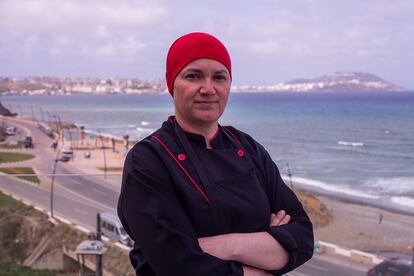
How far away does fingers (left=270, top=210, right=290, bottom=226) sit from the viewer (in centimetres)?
142

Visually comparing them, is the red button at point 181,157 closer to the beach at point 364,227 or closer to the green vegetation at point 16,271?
the green vegetation at point 16,271

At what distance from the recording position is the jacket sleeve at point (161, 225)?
1.18 m

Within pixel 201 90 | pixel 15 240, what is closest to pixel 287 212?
A: pixel 201 90

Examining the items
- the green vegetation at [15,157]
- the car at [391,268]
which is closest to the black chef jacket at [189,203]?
the car at [391,268]

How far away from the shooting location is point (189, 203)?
123 centimetres

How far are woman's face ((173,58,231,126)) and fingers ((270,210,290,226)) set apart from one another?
34 cm

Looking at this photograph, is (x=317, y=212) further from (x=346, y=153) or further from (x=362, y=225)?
(x=346, y=153)

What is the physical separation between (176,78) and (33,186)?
1598 cm

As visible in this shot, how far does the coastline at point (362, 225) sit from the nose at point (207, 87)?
12.3m

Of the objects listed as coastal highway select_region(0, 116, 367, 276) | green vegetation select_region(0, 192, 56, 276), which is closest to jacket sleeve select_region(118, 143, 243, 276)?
green vegetation select_region(0, 192, 56, 276)

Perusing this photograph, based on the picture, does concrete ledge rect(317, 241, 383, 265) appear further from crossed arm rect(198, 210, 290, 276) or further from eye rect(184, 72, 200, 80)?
eye rect(184, 72, 200, 80)

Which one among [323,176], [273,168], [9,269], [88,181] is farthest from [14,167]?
[273,168]

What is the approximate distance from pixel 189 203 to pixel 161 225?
9cm

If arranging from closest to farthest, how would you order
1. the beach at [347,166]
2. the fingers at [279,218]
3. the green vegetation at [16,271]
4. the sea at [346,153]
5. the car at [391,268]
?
the fingers at [279,218], the car at [391,268], the green vegetation at [16,271], the beach at [347,166], the sea at [346,153]
